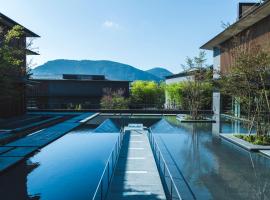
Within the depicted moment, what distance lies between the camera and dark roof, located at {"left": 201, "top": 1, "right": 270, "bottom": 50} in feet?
58.7

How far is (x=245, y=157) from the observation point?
484 inches

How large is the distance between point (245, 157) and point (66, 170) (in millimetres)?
6908

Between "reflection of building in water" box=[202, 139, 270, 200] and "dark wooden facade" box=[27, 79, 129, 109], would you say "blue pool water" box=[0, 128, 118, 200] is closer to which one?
"reflection of building in water" box=[202, 139, 270, 200]

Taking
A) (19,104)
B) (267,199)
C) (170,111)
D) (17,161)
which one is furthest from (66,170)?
(170,111)

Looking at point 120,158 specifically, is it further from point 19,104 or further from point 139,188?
point 19,104

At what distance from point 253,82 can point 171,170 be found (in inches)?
294

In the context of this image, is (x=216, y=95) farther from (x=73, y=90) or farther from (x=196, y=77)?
(x=73, y=90)

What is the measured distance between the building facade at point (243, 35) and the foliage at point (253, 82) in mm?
1400

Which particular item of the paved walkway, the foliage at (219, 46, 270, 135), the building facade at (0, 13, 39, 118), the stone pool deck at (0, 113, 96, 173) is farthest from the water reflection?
the building facade at (0, 13, 39, 118)

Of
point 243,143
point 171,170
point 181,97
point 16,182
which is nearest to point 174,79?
point 181,97

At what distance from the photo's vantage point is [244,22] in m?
21.0

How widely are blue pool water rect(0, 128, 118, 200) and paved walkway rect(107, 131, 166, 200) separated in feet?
2.15

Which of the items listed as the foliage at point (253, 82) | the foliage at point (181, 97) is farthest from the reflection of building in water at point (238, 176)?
the foliage at point (181, 97)

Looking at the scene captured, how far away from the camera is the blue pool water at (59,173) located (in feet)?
26.2
